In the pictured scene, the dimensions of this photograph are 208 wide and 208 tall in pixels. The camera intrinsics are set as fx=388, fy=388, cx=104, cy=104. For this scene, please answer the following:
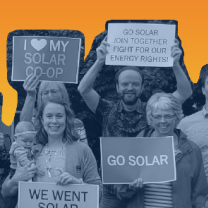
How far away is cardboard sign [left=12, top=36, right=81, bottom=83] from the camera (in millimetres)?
4605

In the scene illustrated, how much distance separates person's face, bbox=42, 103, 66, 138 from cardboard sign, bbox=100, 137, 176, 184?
483 millimetres

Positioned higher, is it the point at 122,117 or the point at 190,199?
the point at 122,117

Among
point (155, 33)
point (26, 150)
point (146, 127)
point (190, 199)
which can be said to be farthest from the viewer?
point (155, 33)

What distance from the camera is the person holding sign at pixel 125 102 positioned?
13.5 ft

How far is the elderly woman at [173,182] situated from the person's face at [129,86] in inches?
16.5

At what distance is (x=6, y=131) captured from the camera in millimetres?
5016

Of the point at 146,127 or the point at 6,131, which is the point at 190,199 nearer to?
the point at 146,127

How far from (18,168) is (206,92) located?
2.15 metres

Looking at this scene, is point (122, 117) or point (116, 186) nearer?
point (116, 186)

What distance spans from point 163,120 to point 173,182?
1.90ft

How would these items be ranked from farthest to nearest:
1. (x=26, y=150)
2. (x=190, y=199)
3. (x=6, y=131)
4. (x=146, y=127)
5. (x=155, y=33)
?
(x=6, y=131) < (x=155, y=33) < (x=146, y=127) < (x=26, y=150) < (x=190, y=199)

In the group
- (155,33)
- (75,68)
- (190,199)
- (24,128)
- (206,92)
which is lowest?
(190,199)

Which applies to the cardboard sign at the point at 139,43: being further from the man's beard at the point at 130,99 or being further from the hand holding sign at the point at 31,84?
the hand holding sign at the point at 31,84

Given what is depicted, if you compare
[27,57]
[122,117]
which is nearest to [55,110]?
[122,117]
